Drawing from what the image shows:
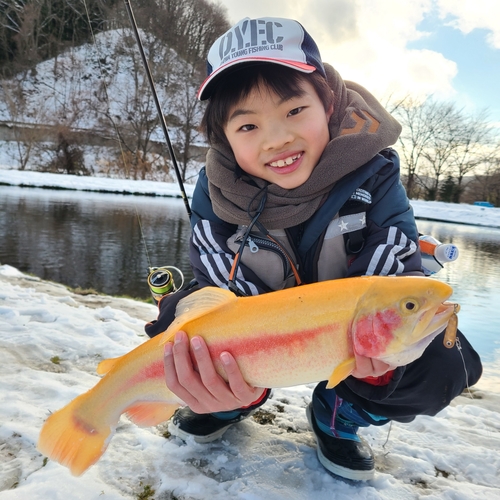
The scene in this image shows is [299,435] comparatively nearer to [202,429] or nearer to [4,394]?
[202,429]

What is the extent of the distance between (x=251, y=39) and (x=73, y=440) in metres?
1.80

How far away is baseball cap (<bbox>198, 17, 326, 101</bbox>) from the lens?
172 cm

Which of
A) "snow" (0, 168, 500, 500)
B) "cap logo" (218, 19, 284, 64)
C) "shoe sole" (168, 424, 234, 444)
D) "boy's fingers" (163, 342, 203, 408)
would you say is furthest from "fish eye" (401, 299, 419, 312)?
"cap logo" (218, 19, 284, 64)

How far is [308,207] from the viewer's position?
183 cm

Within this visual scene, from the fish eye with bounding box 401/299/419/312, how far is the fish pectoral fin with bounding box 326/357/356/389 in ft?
0.70

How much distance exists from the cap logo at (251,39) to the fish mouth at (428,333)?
133cm

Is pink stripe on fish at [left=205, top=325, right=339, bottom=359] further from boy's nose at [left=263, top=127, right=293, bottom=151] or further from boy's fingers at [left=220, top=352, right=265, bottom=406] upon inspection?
boy's nose at [left=263, top=127, right=293, bottom=151]

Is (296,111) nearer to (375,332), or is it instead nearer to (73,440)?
(375,332)

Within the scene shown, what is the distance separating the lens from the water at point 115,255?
540 cm

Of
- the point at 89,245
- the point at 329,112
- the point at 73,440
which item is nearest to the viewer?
the point at 73,440

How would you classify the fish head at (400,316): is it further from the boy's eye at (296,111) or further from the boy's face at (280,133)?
the boy's eye at (296,111)

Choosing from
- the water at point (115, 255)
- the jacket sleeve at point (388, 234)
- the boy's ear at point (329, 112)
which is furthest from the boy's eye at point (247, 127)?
the water at point (115, 255)

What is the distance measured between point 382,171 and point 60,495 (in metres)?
1.85

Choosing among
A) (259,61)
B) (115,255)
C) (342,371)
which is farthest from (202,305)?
(115,255)
